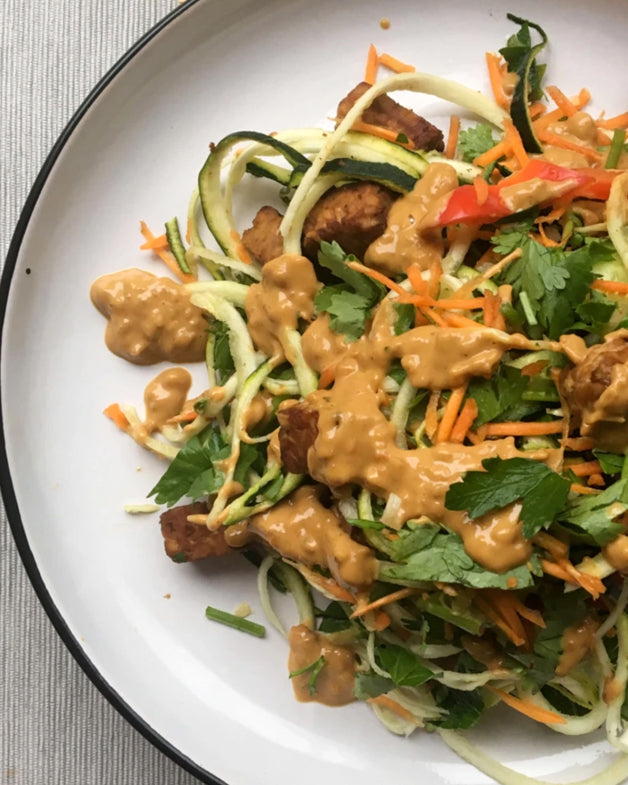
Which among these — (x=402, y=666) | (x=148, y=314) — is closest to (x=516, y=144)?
(x=148, y=314)

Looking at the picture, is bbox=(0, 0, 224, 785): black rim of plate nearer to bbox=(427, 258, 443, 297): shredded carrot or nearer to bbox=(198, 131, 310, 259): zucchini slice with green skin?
bbox=(198, 131, 310, 259): zucchini slice with green skin

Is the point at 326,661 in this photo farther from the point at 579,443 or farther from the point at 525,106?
the point at 525,106

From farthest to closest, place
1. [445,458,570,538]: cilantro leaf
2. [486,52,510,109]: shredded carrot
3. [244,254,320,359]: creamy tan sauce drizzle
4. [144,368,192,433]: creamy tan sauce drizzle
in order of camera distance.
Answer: [144,368,192,433]: creamy tan sauce drizzle → [486,52,510,109]: shredded carrot → [244,254,320,359]: creamy tan sauce drizzle → [445,458,570,538]: cilantro leaf

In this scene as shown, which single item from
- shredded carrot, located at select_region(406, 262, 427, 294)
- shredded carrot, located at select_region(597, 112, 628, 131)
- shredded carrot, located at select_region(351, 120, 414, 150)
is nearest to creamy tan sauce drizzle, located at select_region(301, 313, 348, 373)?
shredded carrot, located at select_region(406, 262, 427, 294)

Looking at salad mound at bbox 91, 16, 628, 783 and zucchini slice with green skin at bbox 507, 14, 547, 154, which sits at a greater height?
zucchini slice with green skin at bbox 507, 14, 547, 154

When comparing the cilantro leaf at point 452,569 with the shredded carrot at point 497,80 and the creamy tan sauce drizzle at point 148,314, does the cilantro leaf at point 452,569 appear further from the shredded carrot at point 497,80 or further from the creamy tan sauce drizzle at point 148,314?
the shredded carrot at point 497,80

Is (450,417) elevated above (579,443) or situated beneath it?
elevated above

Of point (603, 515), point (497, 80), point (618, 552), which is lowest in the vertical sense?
point (618, 552)

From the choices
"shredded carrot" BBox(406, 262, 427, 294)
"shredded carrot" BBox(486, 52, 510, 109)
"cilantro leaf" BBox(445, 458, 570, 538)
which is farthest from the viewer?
"shredded carrot" BBox(486, 52, 510, 109)
